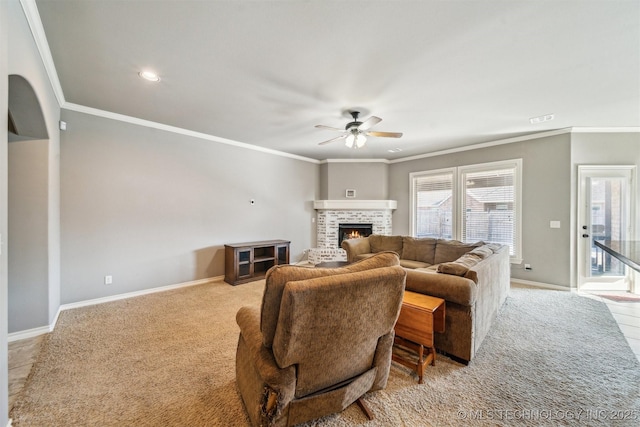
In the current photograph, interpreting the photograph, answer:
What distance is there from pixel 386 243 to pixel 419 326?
124 inches

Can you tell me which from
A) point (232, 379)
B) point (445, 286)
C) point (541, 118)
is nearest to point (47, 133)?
point (232, 379)

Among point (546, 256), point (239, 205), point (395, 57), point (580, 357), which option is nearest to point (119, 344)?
point (239, 205)

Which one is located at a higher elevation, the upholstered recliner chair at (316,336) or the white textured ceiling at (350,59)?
the white textured ceiling at (350,59)

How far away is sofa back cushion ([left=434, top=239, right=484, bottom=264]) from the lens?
13.4 feet

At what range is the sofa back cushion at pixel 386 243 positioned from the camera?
4984 millimetres

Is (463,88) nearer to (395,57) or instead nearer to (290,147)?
(395,57)

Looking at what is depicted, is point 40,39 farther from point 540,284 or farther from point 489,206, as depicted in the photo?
point 540,284

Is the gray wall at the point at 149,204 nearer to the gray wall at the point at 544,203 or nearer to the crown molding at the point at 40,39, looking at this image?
the crown molding at the point at 40,39

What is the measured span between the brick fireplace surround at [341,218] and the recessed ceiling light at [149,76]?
4270 mm

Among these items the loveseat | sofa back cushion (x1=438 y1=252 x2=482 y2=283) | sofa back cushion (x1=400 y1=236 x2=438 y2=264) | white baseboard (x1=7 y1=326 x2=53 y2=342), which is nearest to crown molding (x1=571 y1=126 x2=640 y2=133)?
sofa back cushion (x1=400 y1=236 x2=438 y2=264)

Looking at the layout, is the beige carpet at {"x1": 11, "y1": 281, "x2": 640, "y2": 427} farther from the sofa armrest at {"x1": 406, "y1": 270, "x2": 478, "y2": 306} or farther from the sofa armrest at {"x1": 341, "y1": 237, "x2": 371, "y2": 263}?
the sofa armrest at {"x1": 341, "y1": 237, "x2": 371, "y2": 263}

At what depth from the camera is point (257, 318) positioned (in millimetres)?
1675

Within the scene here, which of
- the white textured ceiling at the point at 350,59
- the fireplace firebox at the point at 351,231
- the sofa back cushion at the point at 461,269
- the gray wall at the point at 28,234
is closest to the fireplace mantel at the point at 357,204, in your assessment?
the fireplace firebox at the point at 351,231

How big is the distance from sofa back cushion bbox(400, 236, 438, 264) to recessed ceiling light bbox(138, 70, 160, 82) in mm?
4459
